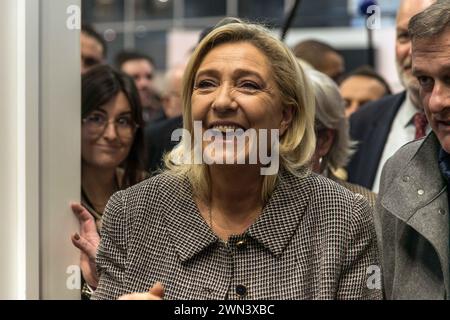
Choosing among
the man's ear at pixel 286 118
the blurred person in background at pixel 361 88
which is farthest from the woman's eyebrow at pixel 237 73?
the blurred person in background at pixel 361 88

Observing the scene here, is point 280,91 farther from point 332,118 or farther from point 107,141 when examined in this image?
point 332,118

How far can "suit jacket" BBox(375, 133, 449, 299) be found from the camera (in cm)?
163

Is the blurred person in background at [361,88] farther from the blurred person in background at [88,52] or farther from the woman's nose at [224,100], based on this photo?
the woman's nose at [224,100]

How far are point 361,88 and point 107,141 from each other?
1784 millimetres

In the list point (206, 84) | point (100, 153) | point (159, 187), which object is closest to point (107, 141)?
point (100, 153)

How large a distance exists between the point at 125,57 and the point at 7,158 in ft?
7.92

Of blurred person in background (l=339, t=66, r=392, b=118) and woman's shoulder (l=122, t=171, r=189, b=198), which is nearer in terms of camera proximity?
woman's shoulder (l=122, t=171, r=189, b=198)

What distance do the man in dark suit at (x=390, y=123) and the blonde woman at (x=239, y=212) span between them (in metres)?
0.41

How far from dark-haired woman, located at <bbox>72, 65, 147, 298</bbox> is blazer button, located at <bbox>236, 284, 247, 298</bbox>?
39 cm

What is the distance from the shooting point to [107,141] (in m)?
1.95

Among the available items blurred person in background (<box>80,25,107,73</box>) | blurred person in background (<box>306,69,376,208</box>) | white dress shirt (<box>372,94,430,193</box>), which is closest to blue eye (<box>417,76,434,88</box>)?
white dress shirt (<box>372,94,430,193</box>)

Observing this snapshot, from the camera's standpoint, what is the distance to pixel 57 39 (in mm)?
1921

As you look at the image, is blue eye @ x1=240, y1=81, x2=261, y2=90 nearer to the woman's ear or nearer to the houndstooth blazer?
the houndstooth blazer
